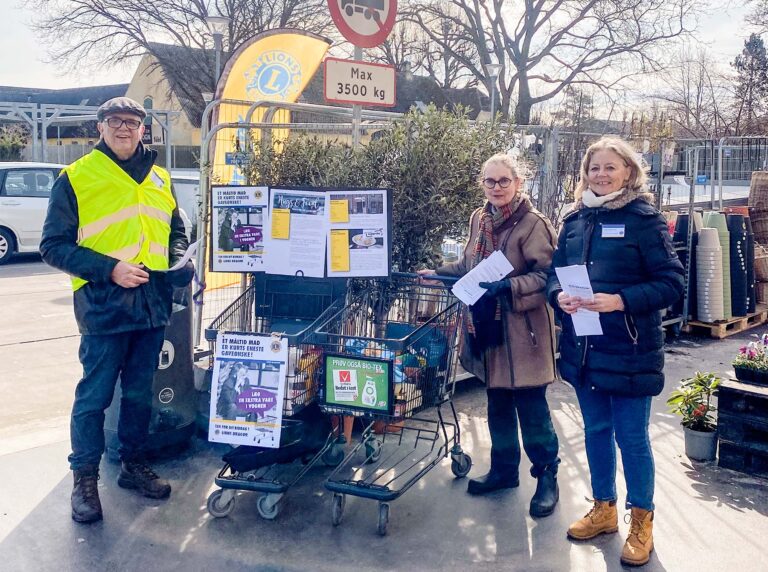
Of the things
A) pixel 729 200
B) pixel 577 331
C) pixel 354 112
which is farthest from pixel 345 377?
pixel 729 200

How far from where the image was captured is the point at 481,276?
12.4 feet

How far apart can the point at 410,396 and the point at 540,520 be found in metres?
0.94

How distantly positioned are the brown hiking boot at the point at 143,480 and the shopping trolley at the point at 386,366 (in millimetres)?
934

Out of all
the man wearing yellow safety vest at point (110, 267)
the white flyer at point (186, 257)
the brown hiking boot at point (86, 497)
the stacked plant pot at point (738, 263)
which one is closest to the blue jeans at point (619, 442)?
the white flyer at point (186, 257)

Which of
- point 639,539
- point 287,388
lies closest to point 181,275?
point 287,388

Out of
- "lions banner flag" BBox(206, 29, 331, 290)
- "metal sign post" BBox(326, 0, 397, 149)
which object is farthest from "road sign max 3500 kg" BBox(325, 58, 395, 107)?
"lions banner flag" BBox(206, 29, 331, 290)

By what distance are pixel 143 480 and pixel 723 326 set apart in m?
6.24

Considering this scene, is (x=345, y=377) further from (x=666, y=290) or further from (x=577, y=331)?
(x=666, y=290)

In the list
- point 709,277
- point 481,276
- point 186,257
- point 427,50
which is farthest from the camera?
point 427,50

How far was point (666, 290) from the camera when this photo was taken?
3.32m

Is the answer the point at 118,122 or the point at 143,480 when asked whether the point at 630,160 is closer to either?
the point at 118,122

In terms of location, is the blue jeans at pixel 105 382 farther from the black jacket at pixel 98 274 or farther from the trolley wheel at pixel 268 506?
the trolley wheel at pixel 268 506

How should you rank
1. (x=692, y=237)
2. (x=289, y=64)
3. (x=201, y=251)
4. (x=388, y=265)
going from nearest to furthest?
(x=388, y=265), (x=201, y=251), (x=692, y=237), (x=289, y=64)

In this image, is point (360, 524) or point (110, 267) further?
point (360, 524)
